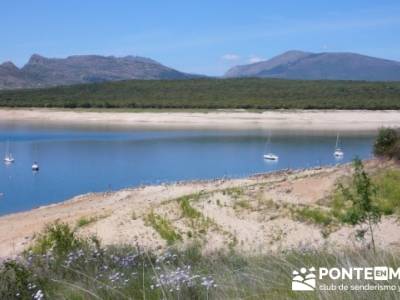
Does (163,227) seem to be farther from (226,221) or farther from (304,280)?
(304,280)

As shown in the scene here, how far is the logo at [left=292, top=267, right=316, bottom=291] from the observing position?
346 centimetres

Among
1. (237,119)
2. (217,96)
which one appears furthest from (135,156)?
(217,96)

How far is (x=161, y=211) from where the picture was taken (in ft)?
47.5

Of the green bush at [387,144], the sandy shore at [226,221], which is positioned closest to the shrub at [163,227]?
the sandy shore at [226,221]

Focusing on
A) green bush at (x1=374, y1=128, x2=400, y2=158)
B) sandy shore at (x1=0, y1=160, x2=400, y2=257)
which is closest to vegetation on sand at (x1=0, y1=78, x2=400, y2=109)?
green bush at (x1=374, y1=128, x2=400, y2=158)

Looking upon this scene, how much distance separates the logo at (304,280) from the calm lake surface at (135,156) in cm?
2000

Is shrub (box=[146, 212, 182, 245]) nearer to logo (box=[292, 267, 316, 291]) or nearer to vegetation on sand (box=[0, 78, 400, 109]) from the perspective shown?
logo (box=[292, 267, 316, 291])

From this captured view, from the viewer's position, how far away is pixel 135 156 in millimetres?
42219

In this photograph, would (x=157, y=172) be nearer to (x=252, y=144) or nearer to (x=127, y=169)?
(x=127, y=169)

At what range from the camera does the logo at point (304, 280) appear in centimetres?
346

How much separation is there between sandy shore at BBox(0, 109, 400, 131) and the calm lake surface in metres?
6.99

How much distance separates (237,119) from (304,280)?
231 ft

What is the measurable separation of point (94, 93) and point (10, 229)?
104003 mm

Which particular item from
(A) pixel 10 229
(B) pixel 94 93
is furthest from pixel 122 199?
(B) pixel 94 93
